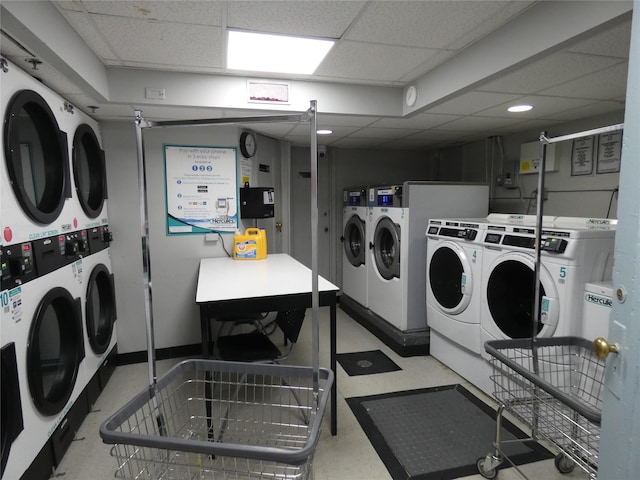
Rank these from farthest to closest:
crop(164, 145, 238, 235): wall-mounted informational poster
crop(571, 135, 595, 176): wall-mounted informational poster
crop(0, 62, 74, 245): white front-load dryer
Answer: crop(164, 145, 238, 235): wall-mounted informational poster < crop(571, 135, 595, 176): wall-mounted informational poster < crop(0, 62, 74, 245): white front-load dryer

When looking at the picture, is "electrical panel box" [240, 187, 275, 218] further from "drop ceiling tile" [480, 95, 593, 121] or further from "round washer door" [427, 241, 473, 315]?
"drop ceiling tile" [480, 95, 593, 121]

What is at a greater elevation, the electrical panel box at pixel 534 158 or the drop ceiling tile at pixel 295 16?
the drop ceiling tile at pixel 295 16

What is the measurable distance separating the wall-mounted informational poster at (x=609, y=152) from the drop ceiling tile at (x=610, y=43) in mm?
1158

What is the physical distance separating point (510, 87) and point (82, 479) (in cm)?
312

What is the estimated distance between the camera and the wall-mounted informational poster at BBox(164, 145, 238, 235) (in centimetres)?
304

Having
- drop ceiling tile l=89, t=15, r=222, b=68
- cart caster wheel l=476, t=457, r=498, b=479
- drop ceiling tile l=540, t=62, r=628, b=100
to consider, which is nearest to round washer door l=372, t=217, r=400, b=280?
drop ceiling tile l=540, t=62, r=628, b=100

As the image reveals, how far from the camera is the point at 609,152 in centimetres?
266

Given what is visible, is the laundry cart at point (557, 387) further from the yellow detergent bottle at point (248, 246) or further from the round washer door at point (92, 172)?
the round washer door at point (92, 172)

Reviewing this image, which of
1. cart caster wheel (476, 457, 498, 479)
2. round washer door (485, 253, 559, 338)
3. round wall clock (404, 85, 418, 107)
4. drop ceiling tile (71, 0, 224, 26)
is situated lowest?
cart caster wheel (476, 457, 498, 479)

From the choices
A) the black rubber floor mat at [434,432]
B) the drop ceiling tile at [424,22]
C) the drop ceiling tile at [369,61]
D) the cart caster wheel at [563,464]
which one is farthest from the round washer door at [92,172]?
the cart caster wheel at [563,464]

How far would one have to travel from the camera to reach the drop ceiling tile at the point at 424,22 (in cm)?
155

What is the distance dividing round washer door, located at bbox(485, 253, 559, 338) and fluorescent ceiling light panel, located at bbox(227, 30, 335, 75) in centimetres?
169

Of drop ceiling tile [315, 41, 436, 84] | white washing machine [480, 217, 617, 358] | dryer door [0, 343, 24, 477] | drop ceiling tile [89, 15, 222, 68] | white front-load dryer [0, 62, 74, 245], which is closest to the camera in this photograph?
dryer door [0, 343, 24, 477]

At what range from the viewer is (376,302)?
3609mm
